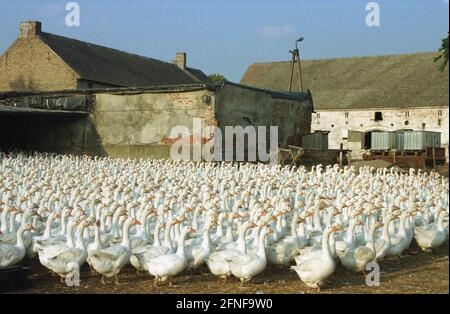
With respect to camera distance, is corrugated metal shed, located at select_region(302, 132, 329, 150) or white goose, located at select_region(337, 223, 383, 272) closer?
white goose, located at select_region(337, 223, 383, 272)

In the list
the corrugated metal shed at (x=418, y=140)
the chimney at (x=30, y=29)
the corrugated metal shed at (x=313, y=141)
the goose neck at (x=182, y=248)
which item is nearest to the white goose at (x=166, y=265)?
the goose neck at (x=182, y=248)

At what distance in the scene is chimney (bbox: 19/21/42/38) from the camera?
125 ft

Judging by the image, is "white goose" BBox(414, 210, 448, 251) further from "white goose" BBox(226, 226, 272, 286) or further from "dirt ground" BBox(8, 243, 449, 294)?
"white goose" BBox(226, 226, 272, 286)

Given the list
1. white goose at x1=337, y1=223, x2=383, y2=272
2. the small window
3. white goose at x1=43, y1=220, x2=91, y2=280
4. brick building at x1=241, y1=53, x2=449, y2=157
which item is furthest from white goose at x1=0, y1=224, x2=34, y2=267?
the small window

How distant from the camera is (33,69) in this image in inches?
1492

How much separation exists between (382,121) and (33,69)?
2430cm

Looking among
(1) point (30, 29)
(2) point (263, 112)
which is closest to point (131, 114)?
(2) point (263, 112)

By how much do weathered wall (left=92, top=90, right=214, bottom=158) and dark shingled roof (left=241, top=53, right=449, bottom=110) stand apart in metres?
21.3

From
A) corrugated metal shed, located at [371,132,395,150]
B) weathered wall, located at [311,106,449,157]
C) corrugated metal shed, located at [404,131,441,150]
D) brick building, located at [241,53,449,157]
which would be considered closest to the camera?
corrugated metal shed, located at [404,131,441,150]

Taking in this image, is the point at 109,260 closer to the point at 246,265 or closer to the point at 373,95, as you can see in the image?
the point at 246,265

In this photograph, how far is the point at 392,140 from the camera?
108ft

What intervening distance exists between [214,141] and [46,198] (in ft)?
39.6

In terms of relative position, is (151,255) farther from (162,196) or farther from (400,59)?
(400,59)

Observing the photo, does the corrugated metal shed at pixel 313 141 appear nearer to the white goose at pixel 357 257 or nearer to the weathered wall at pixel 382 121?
the weathered wall at pixel 382 121
